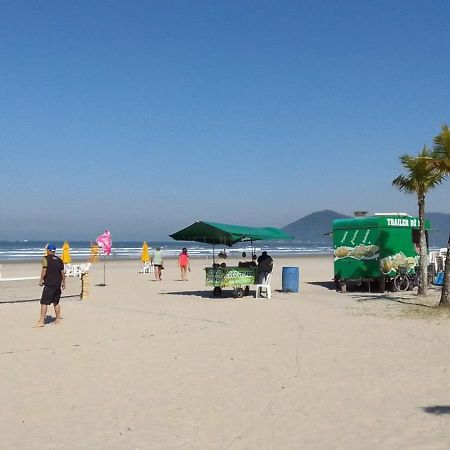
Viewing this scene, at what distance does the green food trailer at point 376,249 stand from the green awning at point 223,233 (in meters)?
2.54

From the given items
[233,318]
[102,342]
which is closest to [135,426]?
[102,342]

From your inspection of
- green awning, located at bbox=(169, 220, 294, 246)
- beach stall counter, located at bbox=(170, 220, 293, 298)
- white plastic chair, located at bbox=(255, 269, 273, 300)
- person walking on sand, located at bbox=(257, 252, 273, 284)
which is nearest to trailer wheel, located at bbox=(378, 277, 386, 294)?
green awning, located at bbox=(169, 220, 294, 246)

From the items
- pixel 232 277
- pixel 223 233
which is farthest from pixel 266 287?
pixel 223 233

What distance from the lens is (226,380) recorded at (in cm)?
684

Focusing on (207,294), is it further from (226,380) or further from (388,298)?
(226,380)

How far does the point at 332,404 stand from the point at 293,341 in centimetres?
361

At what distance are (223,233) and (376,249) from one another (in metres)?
5.57

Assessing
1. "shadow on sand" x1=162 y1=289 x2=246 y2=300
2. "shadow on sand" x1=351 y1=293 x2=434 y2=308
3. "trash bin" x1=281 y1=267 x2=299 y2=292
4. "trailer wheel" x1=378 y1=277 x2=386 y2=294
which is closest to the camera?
"shadow on sand" x1=351 y1=293 x2=434 y2=308

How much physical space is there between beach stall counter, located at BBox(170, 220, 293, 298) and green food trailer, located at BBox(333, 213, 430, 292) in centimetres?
324

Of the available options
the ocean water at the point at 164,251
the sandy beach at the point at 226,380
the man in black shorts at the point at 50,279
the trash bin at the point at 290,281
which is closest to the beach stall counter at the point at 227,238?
the trash bin at the point at 290,281

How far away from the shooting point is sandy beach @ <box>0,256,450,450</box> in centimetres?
496

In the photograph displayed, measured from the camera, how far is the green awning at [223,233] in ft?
52.4

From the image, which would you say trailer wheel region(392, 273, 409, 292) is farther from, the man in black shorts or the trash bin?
the man in black shorts

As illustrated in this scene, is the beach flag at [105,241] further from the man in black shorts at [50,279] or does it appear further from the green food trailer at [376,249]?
the man in black shorts at [50,279]
